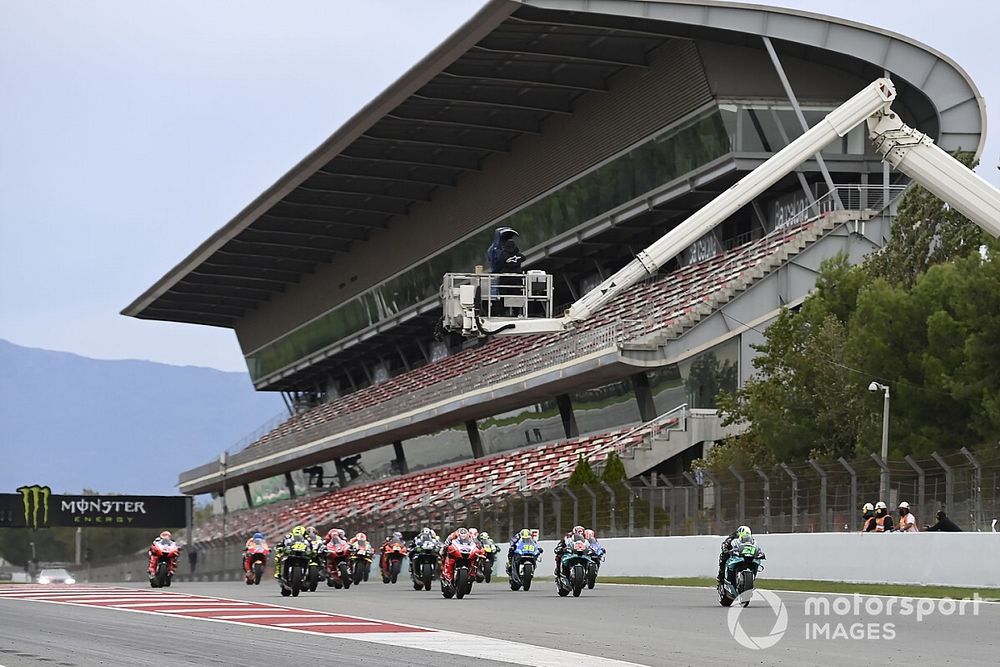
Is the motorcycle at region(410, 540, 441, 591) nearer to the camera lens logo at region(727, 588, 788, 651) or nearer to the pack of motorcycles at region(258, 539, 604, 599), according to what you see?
the pack of motorcycles at region(258, 539, 604, 599)

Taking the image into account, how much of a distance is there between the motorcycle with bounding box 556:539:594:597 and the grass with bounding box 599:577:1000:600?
3311mm

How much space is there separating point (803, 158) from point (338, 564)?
1370 centimetres

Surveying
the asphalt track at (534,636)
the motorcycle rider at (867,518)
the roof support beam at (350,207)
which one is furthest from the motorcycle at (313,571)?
the roof support beam at (350,207)

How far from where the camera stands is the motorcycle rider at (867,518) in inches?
1156

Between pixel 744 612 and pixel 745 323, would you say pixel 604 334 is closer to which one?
pixel 745 323

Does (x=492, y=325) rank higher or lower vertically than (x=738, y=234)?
lower

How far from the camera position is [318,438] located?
260 ft

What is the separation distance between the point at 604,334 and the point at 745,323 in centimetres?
458

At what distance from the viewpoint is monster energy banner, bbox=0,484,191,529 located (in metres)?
82.4

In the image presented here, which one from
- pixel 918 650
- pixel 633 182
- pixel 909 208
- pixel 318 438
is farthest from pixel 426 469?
pixel 918 650

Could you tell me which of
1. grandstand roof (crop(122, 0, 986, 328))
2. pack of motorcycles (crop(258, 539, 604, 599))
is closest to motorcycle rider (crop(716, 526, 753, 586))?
pack of motorcycles (crop(258, 539, 604, 599))

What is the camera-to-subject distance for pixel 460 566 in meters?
27.9

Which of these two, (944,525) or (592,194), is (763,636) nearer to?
(944,525)

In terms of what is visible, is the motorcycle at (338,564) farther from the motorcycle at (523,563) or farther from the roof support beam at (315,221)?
the roof support beam at (315,221)
